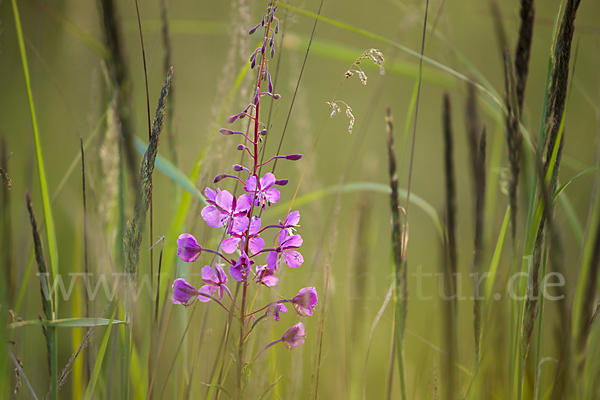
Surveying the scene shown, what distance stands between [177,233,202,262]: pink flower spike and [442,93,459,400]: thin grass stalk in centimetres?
39

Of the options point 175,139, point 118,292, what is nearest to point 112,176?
point 175,139

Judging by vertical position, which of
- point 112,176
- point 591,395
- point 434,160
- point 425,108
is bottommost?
point 591,395

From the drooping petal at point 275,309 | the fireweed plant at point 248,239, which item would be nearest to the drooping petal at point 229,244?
the fireweed plant at point 248,239

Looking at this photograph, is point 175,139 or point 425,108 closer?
point 175,139

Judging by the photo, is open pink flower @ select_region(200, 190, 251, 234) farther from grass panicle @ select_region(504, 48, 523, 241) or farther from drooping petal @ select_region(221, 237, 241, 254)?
grass panicle @ select_region(504, 48, 523, 241)

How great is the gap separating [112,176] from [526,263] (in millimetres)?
900

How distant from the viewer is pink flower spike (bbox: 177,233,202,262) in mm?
592

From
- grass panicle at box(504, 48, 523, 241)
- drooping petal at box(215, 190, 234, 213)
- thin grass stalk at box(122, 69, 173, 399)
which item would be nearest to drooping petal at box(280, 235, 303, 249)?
drooping petal at box(215, 190, 234, 213)

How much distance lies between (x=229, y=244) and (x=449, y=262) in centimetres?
35

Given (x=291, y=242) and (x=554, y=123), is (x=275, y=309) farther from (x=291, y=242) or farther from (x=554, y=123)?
(x=554, y=123)

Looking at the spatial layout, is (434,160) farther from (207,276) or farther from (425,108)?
(207,276)

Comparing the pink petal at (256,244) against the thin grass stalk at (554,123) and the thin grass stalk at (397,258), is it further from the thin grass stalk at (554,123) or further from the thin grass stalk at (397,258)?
the thin grass stalk at (554,123)

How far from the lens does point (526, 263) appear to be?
0.67 meters

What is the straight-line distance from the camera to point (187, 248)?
0.61m
